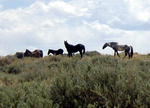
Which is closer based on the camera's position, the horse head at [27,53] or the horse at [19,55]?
the horse at [19,55]

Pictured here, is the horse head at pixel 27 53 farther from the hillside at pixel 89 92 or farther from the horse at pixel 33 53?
the hillside at pixel 89 92

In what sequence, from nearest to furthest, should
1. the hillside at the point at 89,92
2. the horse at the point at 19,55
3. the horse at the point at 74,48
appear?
the hillside at the point at 89,92, the horse at the point at 74,48, the horse at the point at 19,55

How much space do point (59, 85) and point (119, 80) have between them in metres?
1.32

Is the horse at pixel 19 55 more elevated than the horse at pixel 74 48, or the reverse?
the horse at pixel 74 48

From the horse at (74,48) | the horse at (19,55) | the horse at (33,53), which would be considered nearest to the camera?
the horse at (74,48)

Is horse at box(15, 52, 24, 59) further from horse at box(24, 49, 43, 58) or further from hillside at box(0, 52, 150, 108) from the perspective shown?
hillside at box(0, 52, 150, 108)

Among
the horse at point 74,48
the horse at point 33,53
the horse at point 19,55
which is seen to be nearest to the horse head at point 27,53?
the horse at point 33,53

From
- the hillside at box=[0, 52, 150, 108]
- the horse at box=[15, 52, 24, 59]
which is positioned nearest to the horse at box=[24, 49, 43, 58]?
the horse at box=[15, 52, 24, 59]

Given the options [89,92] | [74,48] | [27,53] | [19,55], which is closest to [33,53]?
[27,53]

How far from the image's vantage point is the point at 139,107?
7512 millimetres

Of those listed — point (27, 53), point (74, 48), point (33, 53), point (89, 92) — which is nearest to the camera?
point (89, 92)

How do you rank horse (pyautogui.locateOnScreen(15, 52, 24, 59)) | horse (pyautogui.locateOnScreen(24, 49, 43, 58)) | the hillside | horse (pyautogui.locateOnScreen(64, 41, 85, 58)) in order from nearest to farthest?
the hillside → horse (pyautogui.locateOnScreen(64, 41, 85, 58)) → horse (pyautogui.locateOnScreen(15, 52, 24, 59)) → horse (pyautogui.locateOnScreen(24, 49, 43, 58))

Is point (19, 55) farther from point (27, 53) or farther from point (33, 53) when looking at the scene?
point (33, 53)

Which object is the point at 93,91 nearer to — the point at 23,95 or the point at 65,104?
the point at 65,104
